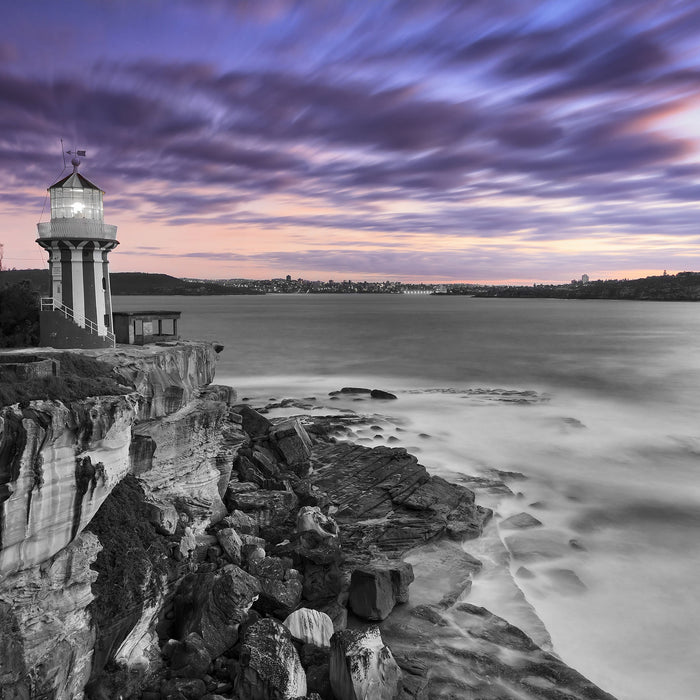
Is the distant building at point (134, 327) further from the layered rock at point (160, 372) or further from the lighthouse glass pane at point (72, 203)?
the lighthouse glass pane at point (72, 203)

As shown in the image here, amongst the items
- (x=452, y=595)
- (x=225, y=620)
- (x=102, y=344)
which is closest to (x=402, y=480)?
(x=452, y=595)

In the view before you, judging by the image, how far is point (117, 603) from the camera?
9078 millimetres

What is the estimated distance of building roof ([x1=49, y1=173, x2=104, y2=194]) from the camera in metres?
17.0

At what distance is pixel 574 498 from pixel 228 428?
11317mm

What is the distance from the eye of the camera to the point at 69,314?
56.5 ft

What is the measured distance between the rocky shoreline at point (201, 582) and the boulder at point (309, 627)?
24 millimetres

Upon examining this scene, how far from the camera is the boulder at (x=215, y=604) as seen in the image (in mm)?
9562

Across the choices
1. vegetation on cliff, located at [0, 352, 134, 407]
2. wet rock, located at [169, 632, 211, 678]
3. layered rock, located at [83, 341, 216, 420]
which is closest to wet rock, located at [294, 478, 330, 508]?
layered rock, located at [83, 341, 216, 420]

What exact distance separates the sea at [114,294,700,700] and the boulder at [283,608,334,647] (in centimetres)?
376

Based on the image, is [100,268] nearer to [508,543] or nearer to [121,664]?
[121,664]

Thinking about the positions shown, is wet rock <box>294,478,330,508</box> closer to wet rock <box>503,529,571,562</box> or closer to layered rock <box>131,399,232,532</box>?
layered rock <box>131,399,232,532</box>

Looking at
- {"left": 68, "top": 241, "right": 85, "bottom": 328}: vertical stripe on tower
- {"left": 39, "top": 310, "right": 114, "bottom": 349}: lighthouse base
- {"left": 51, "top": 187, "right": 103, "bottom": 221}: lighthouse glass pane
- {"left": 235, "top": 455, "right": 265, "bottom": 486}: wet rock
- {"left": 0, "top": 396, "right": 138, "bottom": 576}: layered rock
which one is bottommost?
{"left": 235, "top": 455, "right": 265, "bottom": 486}: wet rock

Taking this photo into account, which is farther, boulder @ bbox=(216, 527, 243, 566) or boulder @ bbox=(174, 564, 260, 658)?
boulder @ bbox=(216, 527, 243, 566)

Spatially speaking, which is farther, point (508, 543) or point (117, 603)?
point (508, 543)
